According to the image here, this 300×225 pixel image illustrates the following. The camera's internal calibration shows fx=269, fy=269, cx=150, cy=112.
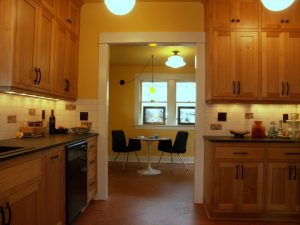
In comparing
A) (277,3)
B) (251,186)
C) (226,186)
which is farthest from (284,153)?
(277,3)

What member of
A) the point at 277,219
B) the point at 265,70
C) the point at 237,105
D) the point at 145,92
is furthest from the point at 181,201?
the point at 145,92

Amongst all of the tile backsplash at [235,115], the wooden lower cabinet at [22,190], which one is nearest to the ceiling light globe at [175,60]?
the tile backsplash at [235,115]

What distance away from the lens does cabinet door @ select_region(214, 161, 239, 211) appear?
303cm

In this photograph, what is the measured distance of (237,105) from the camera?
11.9ft

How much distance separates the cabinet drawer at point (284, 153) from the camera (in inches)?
119

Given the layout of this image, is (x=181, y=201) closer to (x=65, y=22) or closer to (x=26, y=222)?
(x=26, y=222)

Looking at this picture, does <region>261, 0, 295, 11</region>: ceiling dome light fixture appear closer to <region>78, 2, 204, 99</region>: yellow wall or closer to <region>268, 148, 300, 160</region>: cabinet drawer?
<region>78, 2, 204, 99</region>: yellow wall

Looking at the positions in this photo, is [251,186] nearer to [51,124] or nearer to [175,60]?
[51,124]

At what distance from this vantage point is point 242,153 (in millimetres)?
3033

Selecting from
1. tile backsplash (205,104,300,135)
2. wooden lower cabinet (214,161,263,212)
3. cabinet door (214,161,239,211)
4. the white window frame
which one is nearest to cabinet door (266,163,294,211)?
wooden lower cabinet (214,161,263,212)

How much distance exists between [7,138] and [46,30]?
1162 millimetres

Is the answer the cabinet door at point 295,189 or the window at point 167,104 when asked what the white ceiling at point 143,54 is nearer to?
the window at point 167,104

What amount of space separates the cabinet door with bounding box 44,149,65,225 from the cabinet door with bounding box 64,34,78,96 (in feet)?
4.04

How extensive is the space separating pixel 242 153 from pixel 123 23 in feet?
7.56
